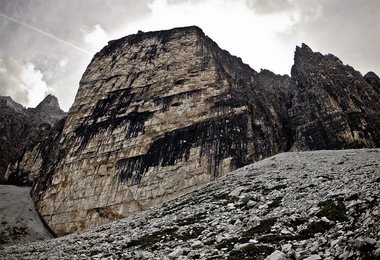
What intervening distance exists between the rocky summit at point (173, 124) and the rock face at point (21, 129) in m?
5.59

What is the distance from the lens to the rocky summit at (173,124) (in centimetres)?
7012

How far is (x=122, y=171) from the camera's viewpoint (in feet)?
243

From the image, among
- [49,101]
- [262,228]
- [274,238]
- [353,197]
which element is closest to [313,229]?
[274,238]

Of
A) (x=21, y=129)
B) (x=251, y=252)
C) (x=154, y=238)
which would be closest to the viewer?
(x=251, y=252)

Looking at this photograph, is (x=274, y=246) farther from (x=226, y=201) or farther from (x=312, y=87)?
(x=312, y=87)

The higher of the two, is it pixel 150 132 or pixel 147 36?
pixel 147 36

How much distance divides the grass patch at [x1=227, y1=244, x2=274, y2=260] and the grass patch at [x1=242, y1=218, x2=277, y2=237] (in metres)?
2.91

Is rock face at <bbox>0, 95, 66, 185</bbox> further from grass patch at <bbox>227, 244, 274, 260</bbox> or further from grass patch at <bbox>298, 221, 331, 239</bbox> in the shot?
grass patch at <bbox>298, 221, 331, 239</bbox>

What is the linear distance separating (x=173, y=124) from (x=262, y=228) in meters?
62.5

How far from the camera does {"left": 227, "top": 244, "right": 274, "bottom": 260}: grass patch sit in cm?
1373

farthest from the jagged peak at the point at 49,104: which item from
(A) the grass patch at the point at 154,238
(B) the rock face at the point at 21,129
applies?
(A) the grass patch at the point at 154,238

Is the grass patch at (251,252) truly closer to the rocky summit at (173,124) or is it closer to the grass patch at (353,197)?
the grass patch at (353,197)

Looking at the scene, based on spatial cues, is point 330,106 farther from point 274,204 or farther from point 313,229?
point 313,229

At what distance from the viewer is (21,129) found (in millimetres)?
148875
